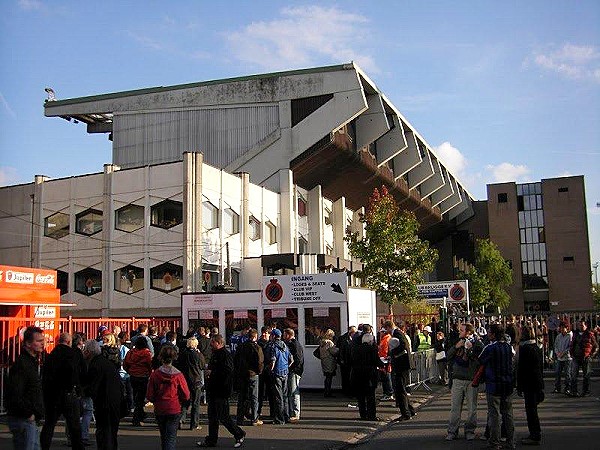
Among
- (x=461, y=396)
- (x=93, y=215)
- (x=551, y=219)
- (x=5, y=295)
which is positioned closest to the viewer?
(x=461, y=396)

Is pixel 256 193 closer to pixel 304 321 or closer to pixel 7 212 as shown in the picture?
pixel 7 212

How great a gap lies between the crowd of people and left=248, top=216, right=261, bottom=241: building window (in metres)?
23.3

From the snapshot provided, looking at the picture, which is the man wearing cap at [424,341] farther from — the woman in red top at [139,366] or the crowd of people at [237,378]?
the woman in red top at [139,366]

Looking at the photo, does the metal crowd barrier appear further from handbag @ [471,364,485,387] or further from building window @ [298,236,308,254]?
building window @ [298,236,308,254]

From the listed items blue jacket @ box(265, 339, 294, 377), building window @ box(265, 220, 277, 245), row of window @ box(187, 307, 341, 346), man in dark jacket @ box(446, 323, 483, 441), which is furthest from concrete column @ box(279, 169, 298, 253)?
man in dark jacket @ box(446, 323, 483, 441)

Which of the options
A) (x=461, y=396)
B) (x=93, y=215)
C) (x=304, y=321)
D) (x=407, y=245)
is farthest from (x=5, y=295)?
(x=407, y=245)

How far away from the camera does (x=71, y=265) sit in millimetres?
38781

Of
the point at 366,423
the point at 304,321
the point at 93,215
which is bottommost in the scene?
the point at 366,423

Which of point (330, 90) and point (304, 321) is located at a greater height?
point (330, 90)

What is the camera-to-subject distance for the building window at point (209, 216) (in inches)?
1458

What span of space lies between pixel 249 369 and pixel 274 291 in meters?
6.79

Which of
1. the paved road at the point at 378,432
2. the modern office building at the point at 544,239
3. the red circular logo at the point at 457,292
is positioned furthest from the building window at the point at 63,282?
the modern office building at the point at 544,239

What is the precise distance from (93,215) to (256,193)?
9.35 m

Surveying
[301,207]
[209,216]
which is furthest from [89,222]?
[301,207]
